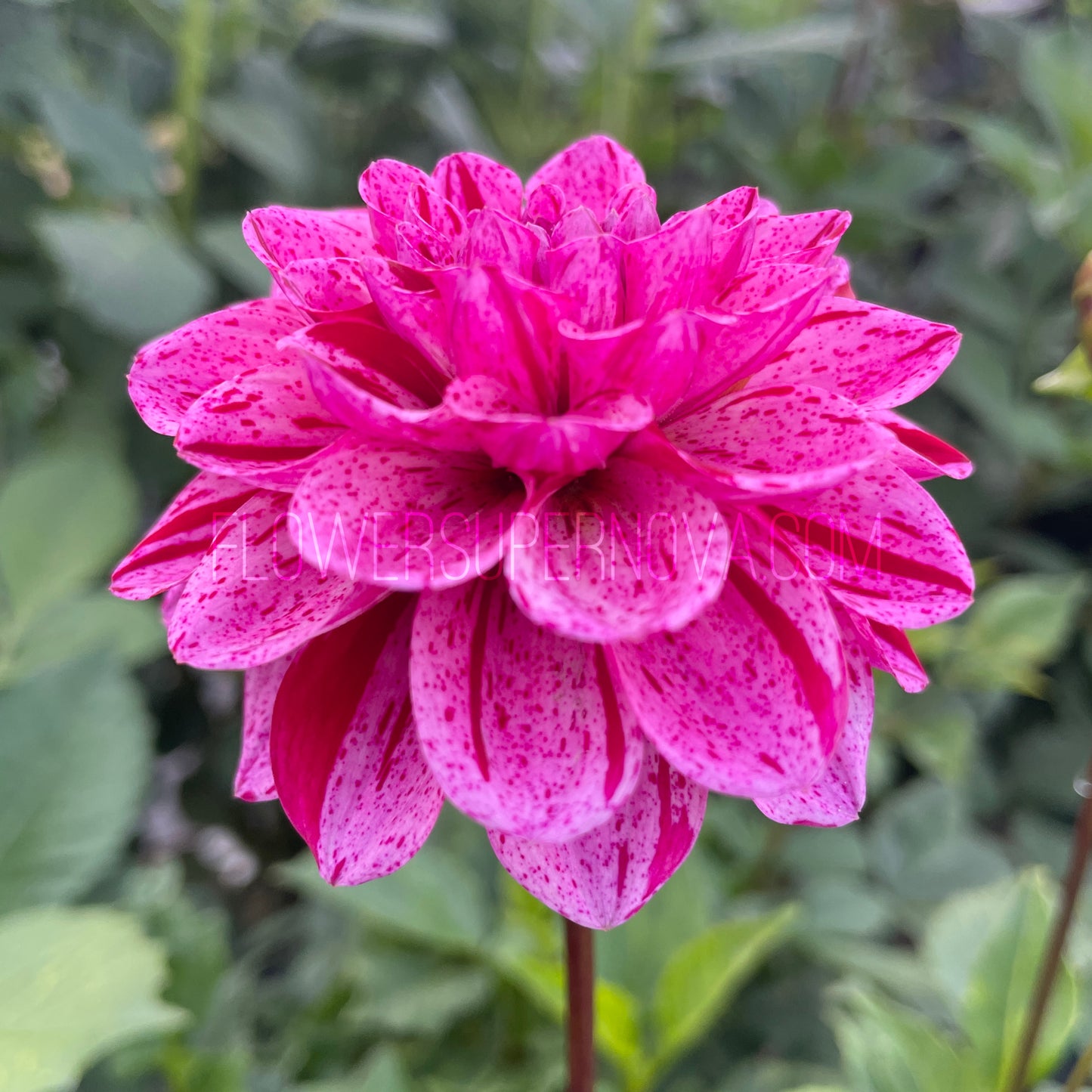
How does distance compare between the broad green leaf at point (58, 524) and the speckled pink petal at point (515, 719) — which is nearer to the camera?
the speckled pink petal at point (515, 719)

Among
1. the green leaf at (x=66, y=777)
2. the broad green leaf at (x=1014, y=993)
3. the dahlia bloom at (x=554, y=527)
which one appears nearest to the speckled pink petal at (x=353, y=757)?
the dahlia bloom at (x=554, y=527)

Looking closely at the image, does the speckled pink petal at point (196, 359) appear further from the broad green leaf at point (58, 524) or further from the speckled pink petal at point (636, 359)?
the broad green leaf at point (58, 524)

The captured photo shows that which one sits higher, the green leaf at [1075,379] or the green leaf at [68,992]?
the green leaf at [1075,379]

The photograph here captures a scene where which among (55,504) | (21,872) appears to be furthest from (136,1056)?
(55,504)

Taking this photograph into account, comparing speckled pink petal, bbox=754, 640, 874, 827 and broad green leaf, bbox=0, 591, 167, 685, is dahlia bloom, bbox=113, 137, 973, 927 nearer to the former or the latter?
speckled pink petal, bbox=754, 640, 874, 827

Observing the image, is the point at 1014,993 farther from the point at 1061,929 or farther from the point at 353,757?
the point at 353,757

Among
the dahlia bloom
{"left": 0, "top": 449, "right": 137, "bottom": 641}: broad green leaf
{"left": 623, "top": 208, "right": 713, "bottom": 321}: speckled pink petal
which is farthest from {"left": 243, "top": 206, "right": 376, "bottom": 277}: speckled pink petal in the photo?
{"left": 0, "top": 449, "right": 137, "bottom": 641}: broad green leaf
